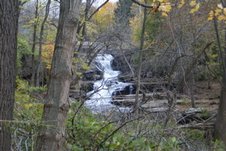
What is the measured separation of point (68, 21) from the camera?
9.87 feet

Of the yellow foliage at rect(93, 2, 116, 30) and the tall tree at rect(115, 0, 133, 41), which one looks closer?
the tall tree at rect(115, 0, 133, 41)

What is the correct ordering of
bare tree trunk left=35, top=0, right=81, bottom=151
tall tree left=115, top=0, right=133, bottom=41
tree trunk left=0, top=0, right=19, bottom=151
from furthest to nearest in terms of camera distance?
1. tall tree left=115, top=0, right=133, bottom=41
2. tree trunk left=0, top=0, right=19, bottom=151
3. bare tree trunk left=35, top=0, right=81, bottom=151

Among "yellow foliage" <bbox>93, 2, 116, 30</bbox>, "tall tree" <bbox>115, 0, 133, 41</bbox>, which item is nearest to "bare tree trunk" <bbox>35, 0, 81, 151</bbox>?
"tall tree" <bbox>115, 0, 133, 41</bbox>

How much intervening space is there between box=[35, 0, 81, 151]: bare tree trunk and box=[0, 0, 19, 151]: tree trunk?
39 cm

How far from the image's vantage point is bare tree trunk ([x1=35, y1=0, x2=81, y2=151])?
9.84ft

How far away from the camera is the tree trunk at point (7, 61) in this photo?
123 inches

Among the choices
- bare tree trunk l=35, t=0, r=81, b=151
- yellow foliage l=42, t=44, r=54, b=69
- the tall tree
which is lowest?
bare tree trunk l=35, t=0, r=81, b=151

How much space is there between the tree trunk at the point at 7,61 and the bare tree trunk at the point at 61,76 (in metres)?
0.39

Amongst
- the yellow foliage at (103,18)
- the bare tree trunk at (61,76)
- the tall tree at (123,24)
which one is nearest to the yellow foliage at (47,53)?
the tall tree at (123,24)

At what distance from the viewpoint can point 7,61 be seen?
A: 3.18 m

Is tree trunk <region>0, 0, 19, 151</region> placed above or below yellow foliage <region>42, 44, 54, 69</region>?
below

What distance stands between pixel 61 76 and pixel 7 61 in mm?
529

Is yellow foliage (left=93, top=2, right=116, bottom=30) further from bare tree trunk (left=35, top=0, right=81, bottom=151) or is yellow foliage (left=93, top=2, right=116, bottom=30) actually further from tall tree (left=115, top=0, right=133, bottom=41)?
bare tree trunk (left=35, top=0, right=81, bottom=151)

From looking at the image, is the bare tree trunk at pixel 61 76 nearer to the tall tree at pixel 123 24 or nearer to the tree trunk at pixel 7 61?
the tree trunk at pixel 7 61
